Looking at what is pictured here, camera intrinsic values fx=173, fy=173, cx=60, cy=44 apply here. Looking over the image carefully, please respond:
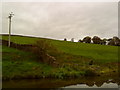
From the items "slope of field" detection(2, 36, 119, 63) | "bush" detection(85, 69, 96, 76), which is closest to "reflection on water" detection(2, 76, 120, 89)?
"bush" detection(85, 69, 96, 76)

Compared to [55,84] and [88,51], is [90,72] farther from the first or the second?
[88,51]

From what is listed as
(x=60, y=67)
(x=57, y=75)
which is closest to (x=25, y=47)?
(x=60, y=67)

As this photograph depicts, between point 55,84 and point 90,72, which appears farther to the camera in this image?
point 90,72

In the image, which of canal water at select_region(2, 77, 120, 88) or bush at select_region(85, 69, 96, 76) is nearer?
canal water at select_region(2, 77, 120, 88)

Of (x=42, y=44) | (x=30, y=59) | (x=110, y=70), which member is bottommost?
(x=110, y=70)

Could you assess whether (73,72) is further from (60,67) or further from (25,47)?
(25,47)

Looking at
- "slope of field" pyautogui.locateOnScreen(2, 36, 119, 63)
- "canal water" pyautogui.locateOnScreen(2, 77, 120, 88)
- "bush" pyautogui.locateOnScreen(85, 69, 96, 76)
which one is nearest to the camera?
"canal water" pyautogui.locateOnScreen(2, 77, 120, 88)

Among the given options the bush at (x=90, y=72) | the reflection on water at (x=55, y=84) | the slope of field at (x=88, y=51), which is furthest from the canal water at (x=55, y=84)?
the slope of field at (x=88, y=51)

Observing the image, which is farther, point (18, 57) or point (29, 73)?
point (18, 57)

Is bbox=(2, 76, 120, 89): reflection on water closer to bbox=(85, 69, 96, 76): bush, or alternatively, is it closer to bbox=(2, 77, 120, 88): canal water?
bbox=(2, 77, 120, 88): canal water

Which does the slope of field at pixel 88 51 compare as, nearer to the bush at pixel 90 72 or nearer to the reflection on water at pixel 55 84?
the bush at pixel 90 72

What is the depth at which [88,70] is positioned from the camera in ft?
105

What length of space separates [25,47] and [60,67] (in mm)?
13816

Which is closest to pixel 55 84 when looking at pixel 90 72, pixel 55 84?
pixel 55 84
